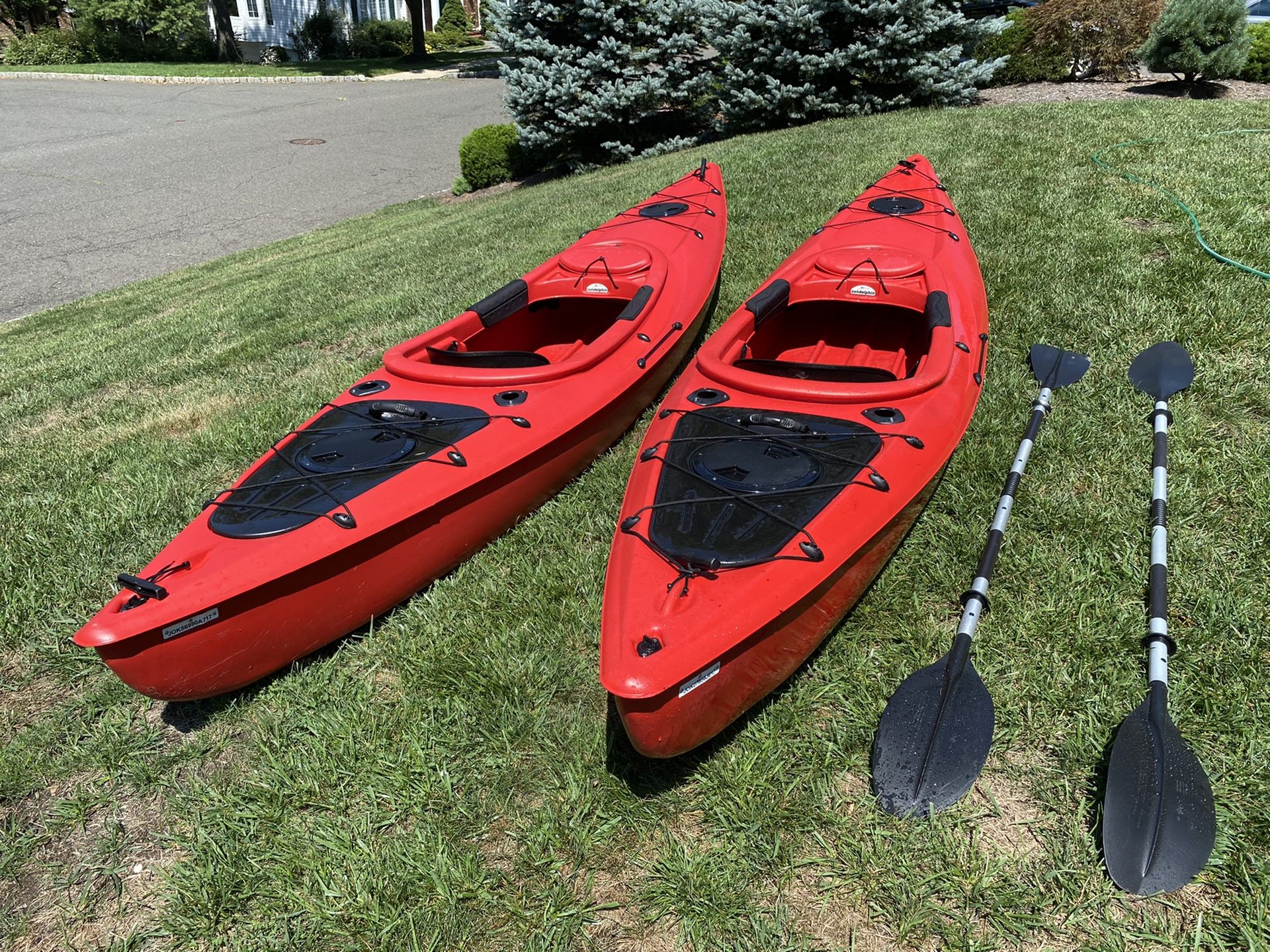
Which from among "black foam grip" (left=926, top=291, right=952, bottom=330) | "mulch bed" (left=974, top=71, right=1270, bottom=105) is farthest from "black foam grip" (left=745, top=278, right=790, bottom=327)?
"mulch bed" (left=974, top=71, right=1270, bottom=105)

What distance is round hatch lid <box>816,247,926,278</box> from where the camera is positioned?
14.4 ft

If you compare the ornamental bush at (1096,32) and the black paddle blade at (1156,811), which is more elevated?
the ornamental bush at (1096,32)

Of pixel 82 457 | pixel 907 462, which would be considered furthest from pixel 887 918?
pixel 82 457

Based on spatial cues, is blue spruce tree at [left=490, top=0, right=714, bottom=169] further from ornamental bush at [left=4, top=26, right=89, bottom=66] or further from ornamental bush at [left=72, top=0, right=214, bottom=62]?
ornamental bush at [left=4, top=26, right=89, bottom=66]

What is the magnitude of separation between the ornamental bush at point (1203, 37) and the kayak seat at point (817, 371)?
954 centimetres

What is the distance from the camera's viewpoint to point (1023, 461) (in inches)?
140

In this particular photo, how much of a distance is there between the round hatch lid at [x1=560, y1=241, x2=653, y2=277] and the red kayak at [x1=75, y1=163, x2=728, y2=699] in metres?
0.02

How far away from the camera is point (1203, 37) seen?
9.66 m

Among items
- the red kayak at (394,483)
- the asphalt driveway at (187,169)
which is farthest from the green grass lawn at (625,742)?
the asphalt driveway at (187,169)

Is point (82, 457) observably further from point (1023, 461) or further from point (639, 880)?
point (1023, 461)

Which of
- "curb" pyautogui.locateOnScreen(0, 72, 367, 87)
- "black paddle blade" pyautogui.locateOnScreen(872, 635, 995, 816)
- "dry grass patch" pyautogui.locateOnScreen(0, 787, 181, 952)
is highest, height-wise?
"curb" pyautogui.locateOnScreen(0, 72, 367, 87)

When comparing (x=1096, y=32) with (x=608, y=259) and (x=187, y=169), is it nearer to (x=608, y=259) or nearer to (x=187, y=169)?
(x=608, y=259)

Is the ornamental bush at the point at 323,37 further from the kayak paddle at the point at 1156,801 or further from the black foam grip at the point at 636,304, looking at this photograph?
the kayak paddle at the point at 1156,801

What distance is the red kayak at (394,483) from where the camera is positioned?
8.84ft
